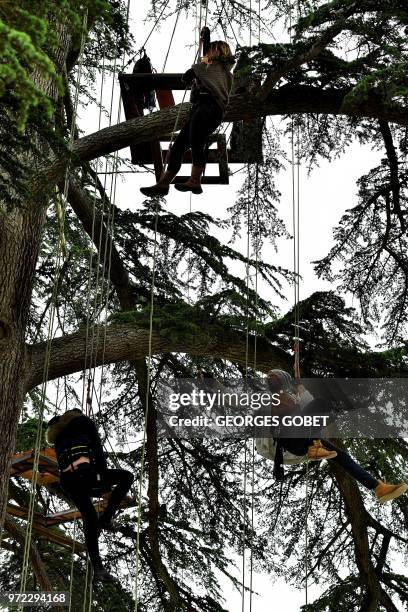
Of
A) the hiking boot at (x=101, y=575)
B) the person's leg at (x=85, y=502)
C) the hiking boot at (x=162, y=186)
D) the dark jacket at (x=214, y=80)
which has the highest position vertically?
the dark jacket at (x=214, y=80)

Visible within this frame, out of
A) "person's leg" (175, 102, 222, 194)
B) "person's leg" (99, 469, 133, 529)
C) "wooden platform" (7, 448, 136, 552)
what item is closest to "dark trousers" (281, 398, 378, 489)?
"wooden platform" (7, 448, 136, 552)

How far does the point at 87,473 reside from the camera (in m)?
7.15

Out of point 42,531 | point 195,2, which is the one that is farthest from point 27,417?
point 195,2

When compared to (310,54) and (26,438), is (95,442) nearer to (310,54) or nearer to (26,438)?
(26,438)

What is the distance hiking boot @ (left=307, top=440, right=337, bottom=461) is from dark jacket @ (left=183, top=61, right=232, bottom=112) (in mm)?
2593

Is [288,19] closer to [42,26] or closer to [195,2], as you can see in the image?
[195,2]

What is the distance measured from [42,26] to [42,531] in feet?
22.5

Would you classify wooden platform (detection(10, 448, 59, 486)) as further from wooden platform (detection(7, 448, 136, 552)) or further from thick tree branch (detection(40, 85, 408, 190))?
thick tree branch (detection(40, 85, 408, 190))

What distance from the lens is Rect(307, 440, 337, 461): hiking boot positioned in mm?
8289

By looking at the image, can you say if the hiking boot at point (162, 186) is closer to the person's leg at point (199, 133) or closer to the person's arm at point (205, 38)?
the person's leg at point (199, 133)

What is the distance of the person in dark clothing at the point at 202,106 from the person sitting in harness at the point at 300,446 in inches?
61.8

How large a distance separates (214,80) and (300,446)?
9.05 feet

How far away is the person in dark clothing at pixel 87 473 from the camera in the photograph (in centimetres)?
718

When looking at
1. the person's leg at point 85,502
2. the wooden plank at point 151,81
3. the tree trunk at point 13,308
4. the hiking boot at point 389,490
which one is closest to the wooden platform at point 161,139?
the wooden plank at point 151,81
